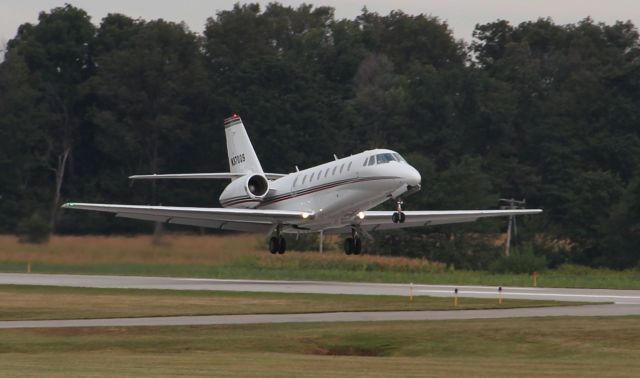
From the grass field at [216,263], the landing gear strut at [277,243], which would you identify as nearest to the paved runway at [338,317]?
the landing gear strut at [277,243]

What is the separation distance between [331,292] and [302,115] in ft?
133

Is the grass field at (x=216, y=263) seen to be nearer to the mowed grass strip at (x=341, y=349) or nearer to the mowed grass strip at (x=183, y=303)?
the mowed grass strip at (x=183, y=303)

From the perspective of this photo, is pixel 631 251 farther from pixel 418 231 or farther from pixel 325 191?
pixel 325 191

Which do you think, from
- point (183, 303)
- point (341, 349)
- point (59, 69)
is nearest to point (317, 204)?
point (183, 303)

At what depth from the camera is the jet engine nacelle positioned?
142ft

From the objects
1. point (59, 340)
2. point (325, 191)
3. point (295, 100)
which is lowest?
point (59, 340)

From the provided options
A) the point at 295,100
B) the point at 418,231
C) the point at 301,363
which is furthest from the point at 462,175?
the point at 301,363

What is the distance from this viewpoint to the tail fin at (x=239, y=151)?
47188 millimetres

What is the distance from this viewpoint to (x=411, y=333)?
1098 inches

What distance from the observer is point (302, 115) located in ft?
262

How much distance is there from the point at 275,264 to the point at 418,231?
12.9m

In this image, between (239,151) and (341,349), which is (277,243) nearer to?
(239,151)

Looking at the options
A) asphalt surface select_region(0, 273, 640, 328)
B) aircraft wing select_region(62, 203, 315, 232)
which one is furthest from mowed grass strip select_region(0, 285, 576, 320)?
aircraft wing select_region(62, 203, 315, 232)

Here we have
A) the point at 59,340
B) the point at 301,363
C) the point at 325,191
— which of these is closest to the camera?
the point at 301,363
